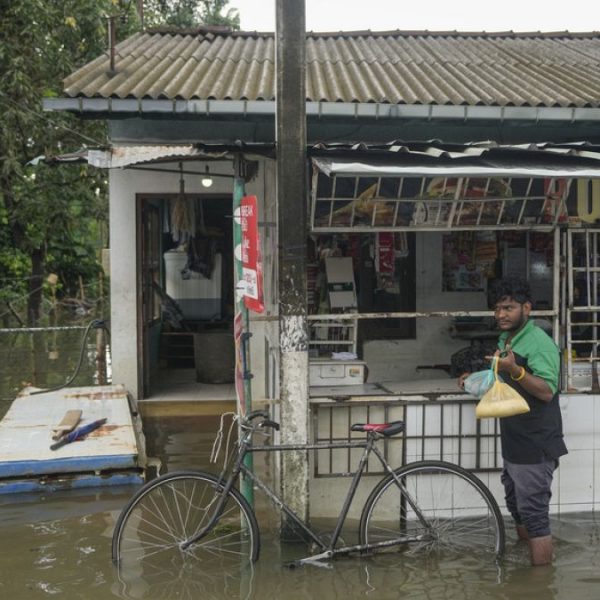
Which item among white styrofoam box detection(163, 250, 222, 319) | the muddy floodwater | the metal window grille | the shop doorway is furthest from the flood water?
white styrofoam box detection(163, 250, 222, 319)

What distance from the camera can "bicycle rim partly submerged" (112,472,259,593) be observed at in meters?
5.25

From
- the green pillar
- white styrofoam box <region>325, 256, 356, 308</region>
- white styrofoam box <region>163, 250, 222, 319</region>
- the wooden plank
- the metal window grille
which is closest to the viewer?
the green pillar

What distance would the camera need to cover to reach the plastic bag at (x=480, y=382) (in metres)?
5.18

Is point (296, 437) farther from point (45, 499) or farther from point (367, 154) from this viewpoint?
point (45, 499)

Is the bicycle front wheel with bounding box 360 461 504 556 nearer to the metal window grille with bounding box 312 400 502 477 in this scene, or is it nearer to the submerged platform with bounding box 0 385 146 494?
the metal window grille with bounding box 312 400 502 477

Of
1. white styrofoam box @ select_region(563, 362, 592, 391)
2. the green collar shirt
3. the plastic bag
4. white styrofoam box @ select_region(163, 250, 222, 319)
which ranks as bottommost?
white styrofoam box @ select_region(563, 362, 592, 391)

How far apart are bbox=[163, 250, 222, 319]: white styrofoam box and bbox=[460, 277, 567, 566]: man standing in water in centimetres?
941

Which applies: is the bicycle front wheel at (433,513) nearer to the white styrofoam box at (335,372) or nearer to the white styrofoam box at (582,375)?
the white styrofoam box at (335,372)

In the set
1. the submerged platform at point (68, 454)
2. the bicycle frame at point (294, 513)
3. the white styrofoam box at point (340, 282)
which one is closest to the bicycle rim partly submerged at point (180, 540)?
the bicycle frame at point (294, 513)

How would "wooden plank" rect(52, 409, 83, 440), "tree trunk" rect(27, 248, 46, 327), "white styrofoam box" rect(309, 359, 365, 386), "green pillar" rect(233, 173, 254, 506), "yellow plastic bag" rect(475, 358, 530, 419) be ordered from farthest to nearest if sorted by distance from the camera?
"tree trunk" rect(27, 248, 46, 327) < "wooden plank" rect(52, 409, 83, 440) < "white styrofoam box" rect(309, 359, 365, 386) < "green pillar" rect(233, 173, 254, 506) < "yellow plastic bag" rect(475, 358, 530, 419)

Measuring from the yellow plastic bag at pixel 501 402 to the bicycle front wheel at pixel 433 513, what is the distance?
0.65m

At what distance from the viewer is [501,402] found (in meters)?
5.06

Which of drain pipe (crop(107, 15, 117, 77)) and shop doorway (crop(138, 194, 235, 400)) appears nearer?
drain pipe (crop(107, 15, 117, 77))

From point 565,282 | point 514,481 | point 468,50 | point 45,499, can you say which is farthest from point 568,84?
point 45,499
